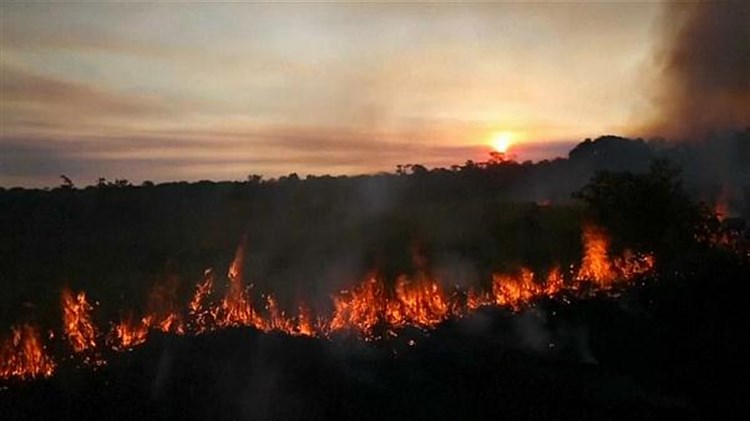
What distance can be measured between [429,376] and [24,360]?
17.2 feet

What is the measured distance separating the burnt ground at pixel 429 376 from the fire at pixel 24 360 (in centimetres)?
41

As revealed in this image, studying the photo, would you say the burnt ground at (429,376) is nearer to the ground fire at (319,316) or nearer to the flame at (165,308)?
the ground fire at (319,316)

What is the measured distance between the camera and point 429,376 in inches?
501

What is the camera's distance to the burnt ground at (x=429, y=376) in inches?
442

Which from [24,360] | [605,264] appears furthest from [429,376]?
[605,264]

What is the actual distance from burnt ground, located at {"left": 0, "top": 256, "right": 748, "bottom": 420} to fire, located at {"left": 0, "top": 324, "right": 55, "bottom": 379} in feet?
1.35

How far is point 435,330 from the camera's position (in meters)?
14.6

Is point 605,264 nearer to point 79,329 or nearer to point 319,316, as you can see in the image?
point 319,316

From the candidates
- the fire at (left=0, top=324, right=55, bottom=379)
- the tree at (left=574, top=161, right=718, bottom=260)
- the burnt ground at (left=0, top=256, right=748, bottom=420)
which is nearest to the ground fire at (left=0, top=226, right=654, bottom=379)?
the fire at (left=0, top=324, right=55, bottom=379)

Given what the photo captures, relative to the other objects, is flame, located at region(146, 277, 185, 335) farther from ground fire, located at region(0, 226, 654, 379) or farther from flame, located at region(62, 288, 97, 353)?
flame, located at region(62, 288, 97, 353)

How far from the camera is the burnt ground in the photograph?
1122 cm

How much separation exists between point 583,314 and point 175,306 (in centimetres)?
845

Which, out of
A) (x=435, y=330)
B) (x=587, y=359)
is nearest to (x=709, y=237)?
(x=587, y=359)

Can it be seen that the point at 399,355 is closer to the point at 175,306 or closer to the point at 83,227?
the point at 175,306
